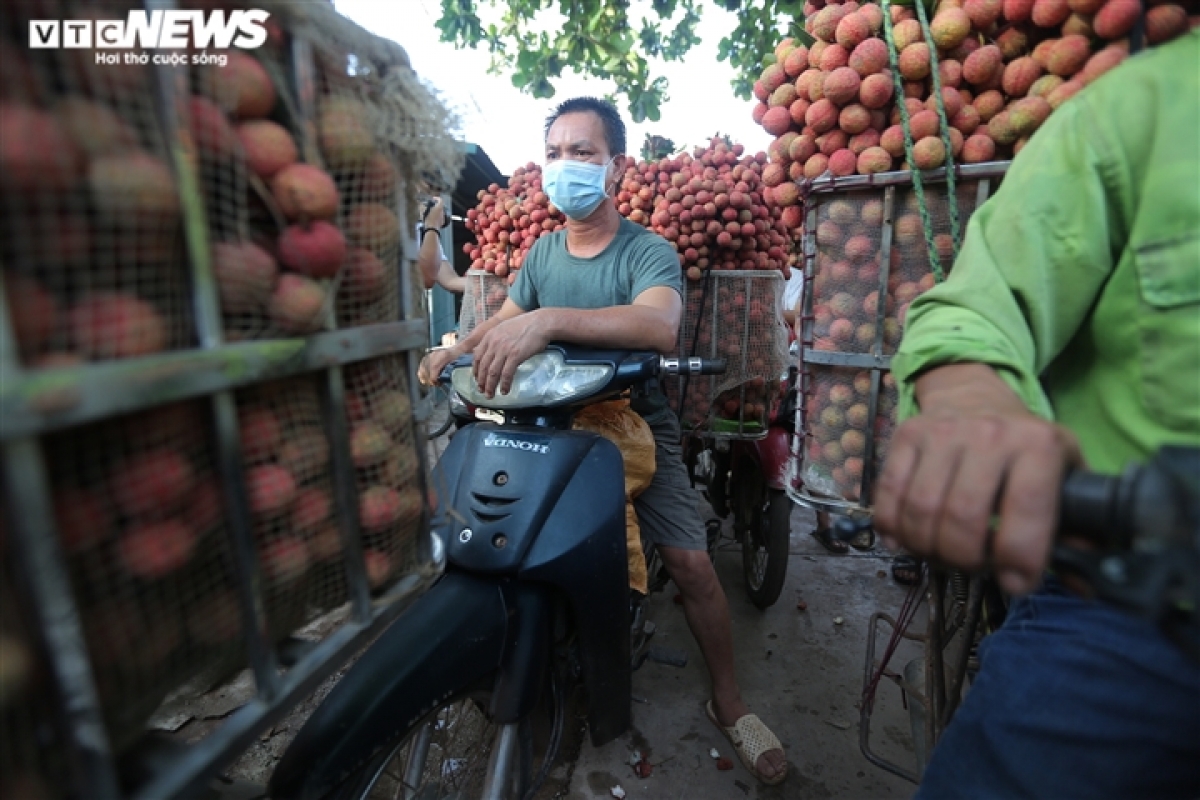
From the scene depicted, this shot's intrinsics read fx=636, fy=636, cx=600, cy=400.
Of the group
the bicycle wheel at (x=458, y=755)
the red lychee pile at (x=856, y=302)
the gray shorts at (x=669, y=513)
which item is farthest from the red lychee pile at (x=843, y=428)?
the bicycle wheel at (x=458, y=755)

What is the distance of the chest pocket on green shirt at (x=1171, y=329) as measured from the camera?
30.2 inches

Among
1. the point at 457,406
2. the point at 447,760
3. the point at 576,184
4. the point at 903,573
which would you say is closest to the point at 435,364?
the point at 457,406

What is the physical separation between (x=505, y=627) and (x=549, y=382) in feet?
1.93

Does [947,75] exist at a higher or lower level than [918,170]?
higher

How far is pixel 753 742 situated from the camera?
203 cm

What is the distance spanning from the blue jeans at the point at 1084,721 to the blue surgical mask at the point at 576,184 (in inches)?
68.2

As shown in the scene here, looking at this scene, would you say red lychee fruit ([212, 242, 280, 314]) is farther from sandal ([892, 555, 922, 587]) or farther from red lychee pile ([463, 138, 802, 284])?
sandal ([892, 555, 922, 587])

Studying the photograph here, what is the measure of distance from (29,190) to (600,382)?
1.19m

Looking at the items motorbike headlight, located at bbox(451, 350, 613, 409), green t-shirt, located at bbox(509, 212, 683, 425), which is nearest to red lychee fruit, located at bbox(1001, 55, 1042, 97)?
green t-shirt, located at bbox(509, 212, 683, 425)

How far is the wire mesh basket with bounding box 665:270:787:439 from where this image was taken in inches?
114

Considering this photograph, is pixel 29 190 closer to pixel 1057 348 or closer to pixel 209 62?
pixel 209 62

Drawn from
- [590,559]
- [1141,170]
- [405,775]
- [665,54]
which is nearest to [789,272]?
[590,559]

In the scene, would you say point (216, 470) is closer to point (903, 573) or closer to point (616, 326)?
point (616, 326)

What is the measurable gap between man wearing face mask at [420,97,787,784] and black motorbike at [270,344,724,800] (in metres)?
0.34
